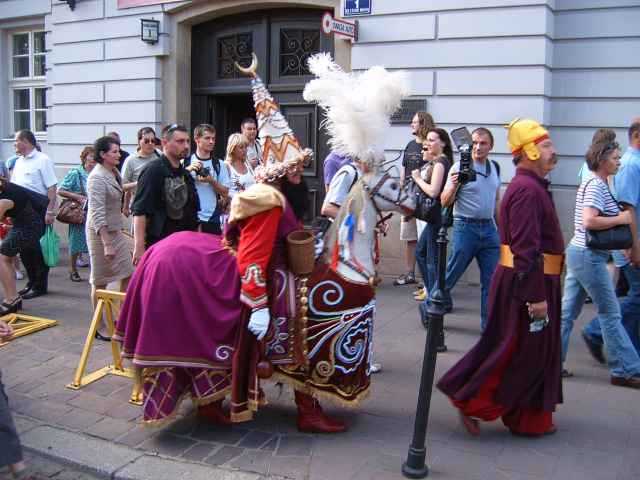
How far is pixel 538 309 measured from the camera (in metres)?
3.99

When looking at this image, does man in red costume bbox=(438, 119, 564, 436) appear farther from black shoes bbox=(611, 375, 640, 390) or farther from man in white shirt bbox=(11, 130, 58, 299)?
man in white shirt bbox=(11, 130, 58, 299)

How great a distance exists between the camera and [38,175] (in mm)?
8461

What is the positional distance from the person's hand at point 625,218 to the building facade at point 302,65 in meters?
3.73

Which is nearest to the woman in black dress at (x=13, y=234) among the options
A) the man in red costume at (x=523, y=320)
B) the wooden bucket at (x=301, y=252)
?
the wooden bucket at (x=301, y=252)

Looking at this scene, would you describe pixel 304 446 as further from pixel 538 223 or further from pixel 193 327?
pixel 538 223

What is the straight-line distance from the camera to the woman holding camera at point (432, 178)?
5594 millimetres

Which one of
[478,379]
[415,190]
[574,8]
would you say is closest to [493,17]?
[574,8]

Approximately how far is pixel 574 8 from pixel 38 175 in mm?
7151

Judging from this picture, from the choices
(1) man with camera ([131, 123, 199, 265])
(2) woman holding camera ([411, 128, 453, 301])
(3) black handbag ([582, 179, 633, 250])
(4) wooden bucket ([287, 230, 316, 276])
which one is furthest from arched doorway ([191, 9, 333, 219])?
(4) wooden bucket ([287, 230, 316, 276])

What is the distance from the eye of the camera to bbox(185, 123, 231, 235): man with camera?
655cm

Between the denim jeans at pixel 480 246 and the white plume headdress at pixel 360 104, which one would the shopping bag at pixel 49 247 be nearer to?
the denim jeans at pixel 480 246

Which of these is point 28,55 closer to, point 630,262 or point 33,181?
point 33,181

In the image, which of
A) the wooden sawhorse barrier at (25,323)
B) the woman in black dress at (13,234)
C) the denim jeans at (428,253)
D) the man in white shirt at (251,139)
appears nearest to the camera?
the denim jeans at (428,253)

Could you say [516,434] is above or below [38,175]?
below
